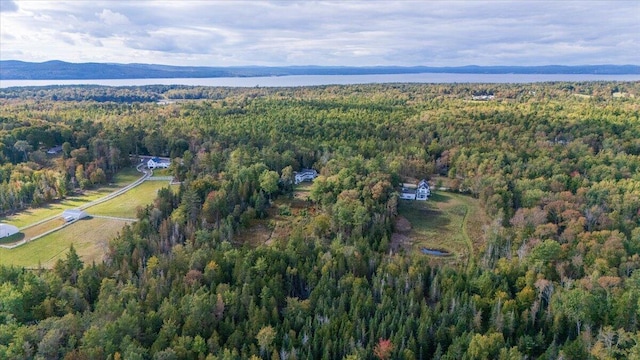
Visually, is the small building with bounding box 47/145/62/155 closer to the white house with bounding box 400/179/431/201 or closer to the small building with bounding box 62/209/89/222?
the small building with bounding box 62/209/89/222

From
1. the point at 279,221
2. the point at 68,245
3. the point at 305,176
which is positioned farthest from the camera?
the point at 305,176

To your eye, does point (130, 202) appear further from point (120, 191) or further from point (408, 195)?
point (408, 195)

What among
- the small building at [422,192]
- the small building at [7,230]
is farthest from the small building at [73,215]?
the small building at [422,192]

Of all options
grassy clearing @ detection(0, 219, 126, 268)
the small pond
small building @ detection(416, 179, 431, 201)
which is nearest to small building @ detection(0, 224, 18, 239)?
grassy clearing @ detection(0, 219, 126, 268)

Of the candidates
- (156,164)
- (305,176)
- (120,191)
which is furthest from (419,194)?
(156,164)

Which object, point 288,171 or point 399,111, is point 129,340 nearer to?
point 288,171

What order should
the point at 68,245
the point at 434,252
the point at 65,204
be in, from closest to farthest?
the point at 68,245 → the point at 434,252 → the point at 65,204

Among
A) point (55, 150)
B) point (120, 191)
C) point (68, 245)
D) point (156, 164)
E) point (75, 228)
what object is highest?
point (55, 150)
